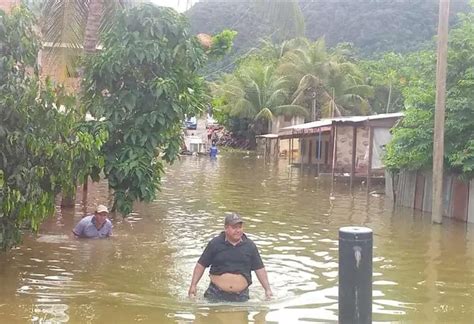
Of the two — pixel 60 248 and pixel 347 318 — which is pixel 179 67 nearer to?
pixel 60 248

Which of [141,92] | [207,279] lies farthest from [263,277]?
[141,92]

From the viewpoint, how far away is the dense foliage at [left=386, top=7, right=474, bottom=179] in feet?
51.9

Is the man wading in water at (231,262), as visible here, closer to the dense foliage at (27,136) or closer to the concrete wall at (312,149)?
the dense foliage at (27,136)

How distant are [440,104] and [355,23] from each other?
73791mm

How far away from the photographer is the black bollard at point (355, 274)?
457 cm

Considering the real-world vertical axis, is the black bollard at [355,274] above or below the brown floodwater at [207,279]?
above

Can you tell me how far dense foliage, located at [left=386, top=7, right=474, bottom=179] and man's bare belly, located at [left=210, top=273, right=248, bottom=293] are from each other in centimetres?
874

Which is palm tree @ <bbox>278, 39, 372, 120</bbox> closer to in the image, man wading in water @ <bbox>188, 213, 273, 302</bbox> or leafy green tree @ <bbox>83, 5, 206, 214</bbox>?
leafy green tree @ <bbox>83, 5, 206, 214</bbox>

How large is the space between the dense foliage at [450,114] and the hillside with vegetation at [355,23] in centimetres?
6030

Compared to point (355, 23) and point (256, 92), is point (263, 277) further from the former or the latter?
point (355, 23)

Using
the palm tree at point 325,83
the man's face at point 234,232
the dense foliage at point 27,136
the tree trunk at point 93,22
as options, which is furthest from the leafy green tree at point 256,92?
the man's face at point 234,232

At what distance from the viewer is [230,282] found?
7.93m

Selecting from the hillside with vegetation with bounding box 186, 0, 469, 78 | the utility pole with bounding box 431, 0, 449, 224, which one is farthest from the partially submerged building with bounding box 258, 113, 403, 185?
the hillside with vegetation with bounding box 186, 0, 469, 78

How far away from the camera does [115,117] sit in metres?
11.7
